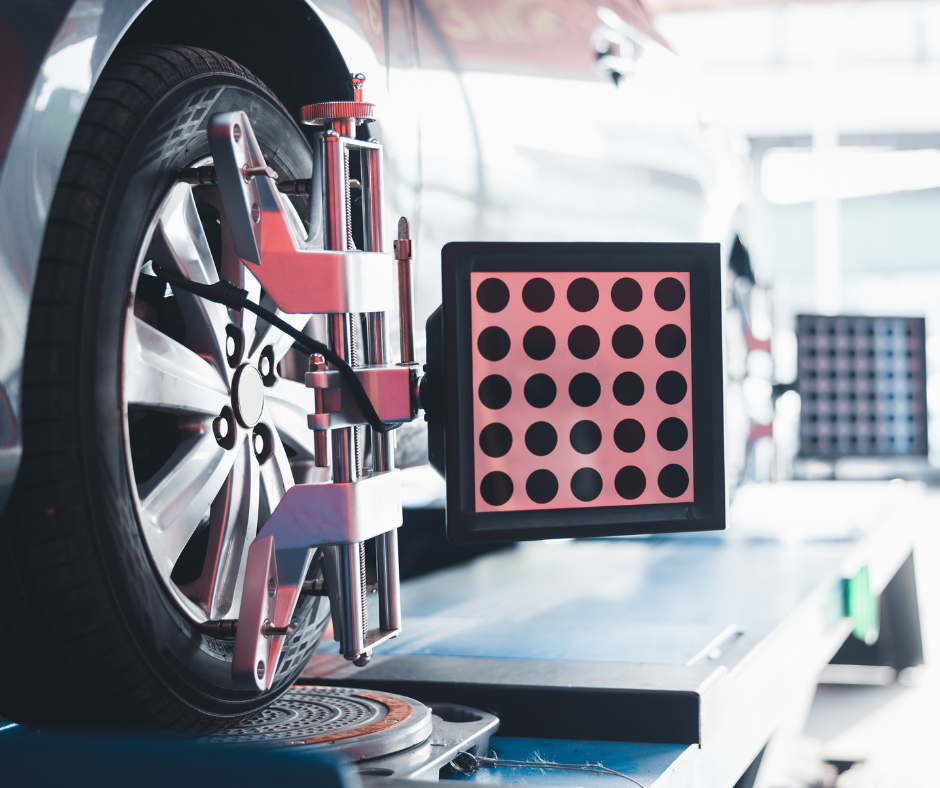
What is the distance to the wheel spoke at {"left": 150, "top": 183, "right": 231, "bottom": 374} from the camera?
978mm

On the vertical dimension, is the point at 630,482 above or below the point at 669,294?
below

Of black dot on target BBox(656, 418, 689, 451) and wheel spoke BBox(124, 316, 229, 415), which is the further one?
black dot on target BBox(656, 418, 689, 451)

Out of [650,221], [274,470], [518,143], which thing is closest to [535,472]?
[274,470]

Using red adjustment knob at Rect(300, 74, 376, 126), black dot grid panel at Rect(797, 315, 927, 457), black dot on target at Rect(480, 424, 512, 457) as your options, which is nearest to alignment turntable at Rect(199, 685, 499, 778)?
black dot on target at Rect(480, 424, 512, 457)

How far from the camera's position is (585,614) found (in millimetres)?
1753

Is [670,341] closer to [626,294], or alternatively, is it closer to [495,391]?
[626,294]

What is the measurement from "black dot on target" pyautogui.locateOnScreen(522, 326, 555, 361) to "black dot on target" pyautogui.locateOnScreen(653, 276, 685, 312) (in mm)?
122

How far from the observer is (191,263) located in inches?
40.0

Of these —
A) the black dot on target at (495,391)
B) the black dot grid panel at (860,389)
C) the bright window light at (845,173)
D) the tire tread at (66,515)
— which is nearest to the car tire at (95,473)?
the tire tread at (66,515)

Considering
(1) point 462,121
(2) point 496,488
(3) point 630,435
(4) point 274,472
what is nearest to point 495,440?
(2) point 496,488

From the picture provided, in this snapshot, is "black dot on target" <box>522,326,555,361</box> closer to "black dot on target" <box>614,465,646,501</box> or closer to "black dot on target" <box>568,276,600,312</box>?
"black dot on target" <box>568,276,600,312</box>

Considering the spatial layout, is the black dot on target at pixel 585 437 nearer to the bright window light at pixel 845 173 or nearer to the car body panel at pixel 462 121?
the car body panel at pixel 462 121

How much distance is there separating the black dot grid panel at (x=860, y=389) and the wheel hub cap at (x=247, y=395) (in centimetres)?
311

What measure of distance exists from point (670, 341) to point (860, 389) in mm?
3082
